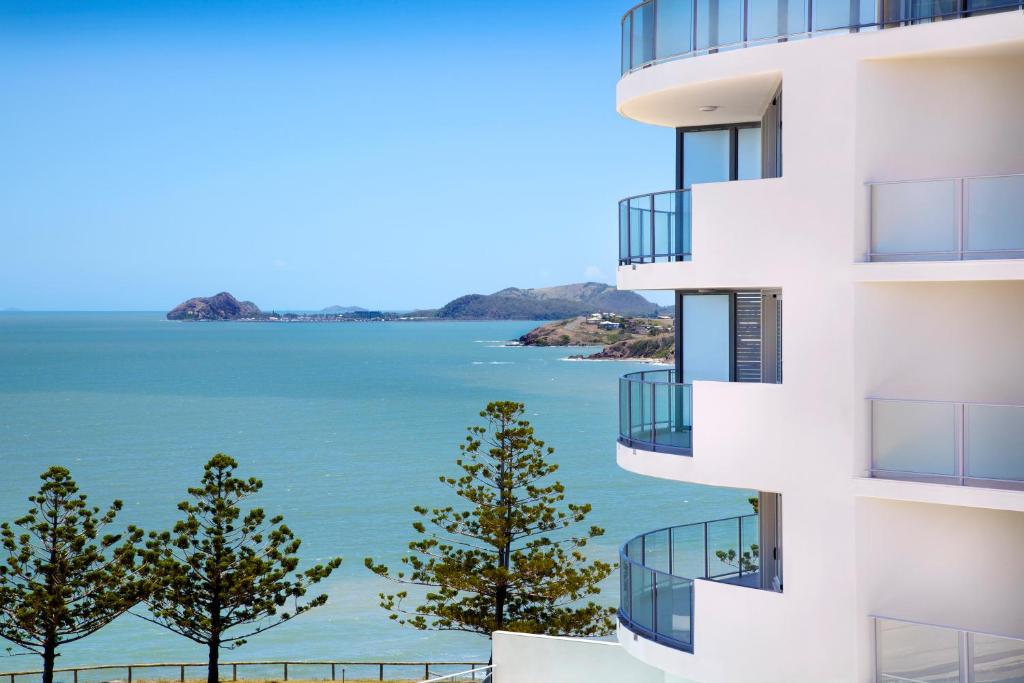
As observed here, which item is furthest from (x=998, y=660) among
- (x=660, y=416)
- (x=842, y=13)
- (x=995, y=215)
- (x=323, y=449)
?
(x=323, y=449)

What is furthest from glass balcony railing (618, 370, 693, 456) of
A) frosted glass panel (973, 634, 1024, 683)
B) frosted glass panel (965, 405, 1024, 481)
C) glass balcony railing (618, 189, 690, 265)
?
frosted glass panel (973, 634, 1024, 683)

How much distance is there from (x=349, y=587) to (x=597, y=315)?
133522 millimetres

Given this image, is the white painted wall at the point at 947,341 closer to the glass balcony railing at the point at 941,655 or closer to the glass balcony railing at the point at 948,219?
the glass balcony railing at the point at 948,219

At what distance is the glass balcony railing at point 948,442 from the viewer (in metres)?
11.9

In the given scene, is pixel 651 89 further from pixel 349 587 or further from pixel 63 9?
pixel 63 9

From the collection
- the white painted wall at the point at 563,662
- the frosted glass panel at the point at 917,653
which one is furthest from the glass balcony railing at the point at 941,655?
the white painted wall at the point at 563,662

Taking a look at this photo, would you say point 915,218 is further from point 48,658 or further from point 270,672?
point 270,672

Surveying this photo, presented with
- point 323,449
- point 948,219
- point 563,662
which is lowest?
point 323,449

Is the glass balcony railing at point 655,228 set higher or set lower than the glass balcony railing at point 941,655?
higher

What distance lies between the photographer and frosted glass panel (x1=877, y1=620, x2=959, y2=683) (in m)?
11.9

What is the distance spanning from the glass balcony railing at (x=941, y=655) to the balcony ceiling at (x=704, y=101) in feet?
16.6

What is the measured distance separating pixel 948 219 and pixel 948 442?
1.91 m

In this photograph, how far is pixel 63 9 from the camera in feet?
431

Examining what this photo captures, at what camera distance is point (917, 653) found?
475 inches
